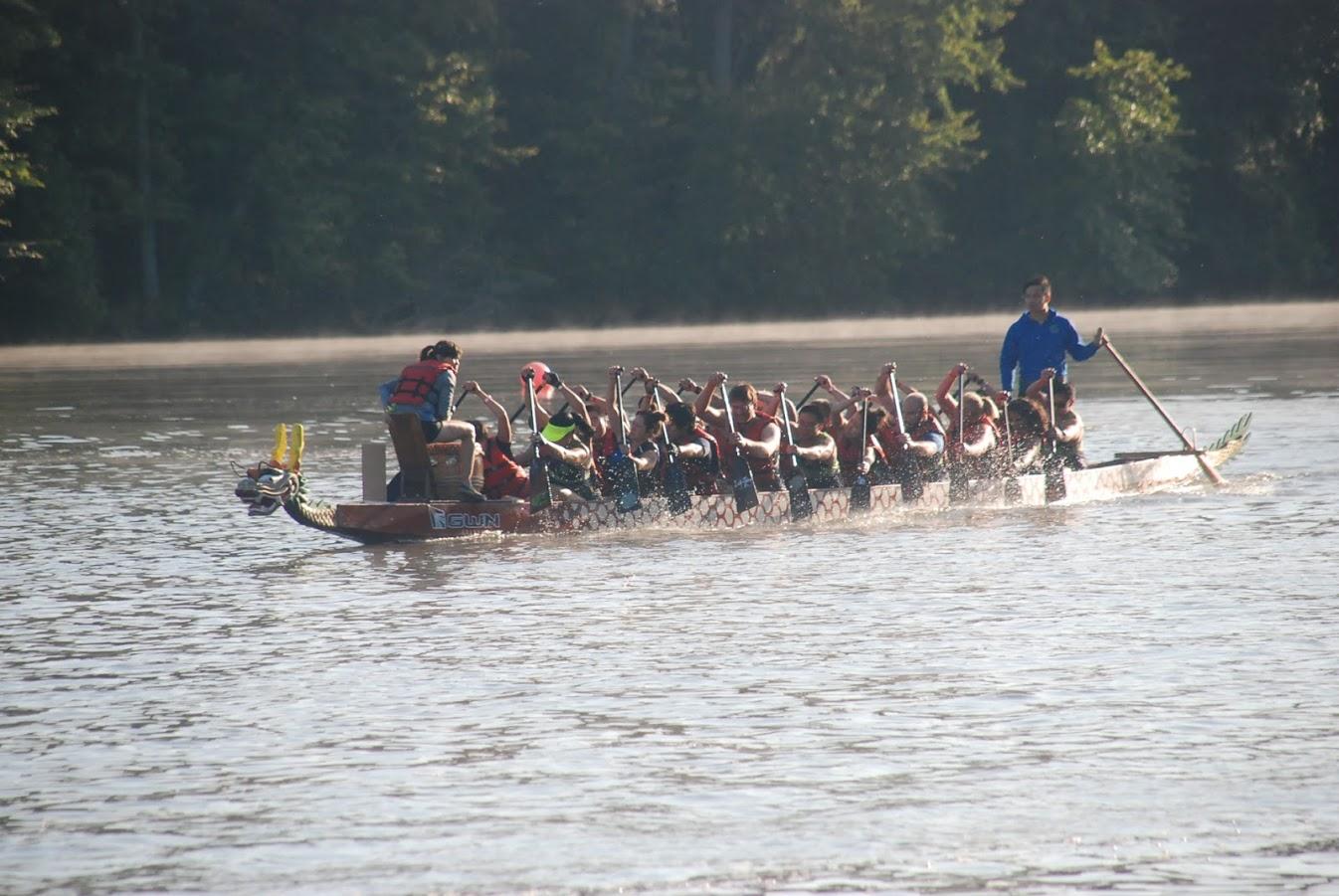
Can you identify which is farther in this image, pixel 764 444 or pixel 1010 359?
pixel 1010 359

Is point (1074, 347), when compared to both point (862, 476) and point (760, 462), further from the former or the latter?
point (760, 462)

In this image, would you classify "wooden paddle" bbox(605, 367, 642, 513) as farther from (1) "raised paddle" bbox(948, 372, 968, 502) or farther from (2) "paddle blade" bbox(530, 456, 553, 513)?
(1) "raised paddle" bbox(948, 372, 968, 502)

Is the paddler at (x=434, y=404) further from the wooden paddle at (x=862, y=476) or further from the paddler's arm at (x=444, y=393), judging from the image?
the wooden paddle at (x=862, y=476)

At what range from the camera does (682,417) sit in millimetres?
17391

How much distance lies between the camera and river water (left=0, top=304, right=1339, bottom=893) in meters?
7.71

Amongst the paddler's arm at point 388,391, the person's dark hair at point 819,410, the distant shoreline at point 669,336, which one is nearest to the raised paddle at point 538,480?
the paddler's arm at point 388,391

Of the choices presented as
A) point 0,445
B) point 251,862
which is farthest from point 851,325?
point 251,862

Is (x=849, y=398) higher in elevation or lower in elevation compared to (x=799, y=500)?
higher

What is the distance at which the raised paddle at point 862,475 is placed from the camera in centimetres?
1767

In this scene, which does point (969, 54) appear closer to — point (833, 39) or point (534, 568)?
point (833, 39)

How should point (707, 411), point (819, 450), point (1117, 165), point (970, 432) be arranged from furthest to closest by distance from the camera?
point (1117, 165), point (970, 432), point (707, 411), point (819, 450)

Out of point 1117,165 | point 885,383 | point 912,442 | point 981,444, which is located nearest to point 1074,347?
point 981,444

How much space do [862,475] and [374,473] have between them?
3914 mm

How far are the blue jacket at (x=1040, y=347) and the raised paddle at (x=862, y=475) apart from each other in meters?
1.51
